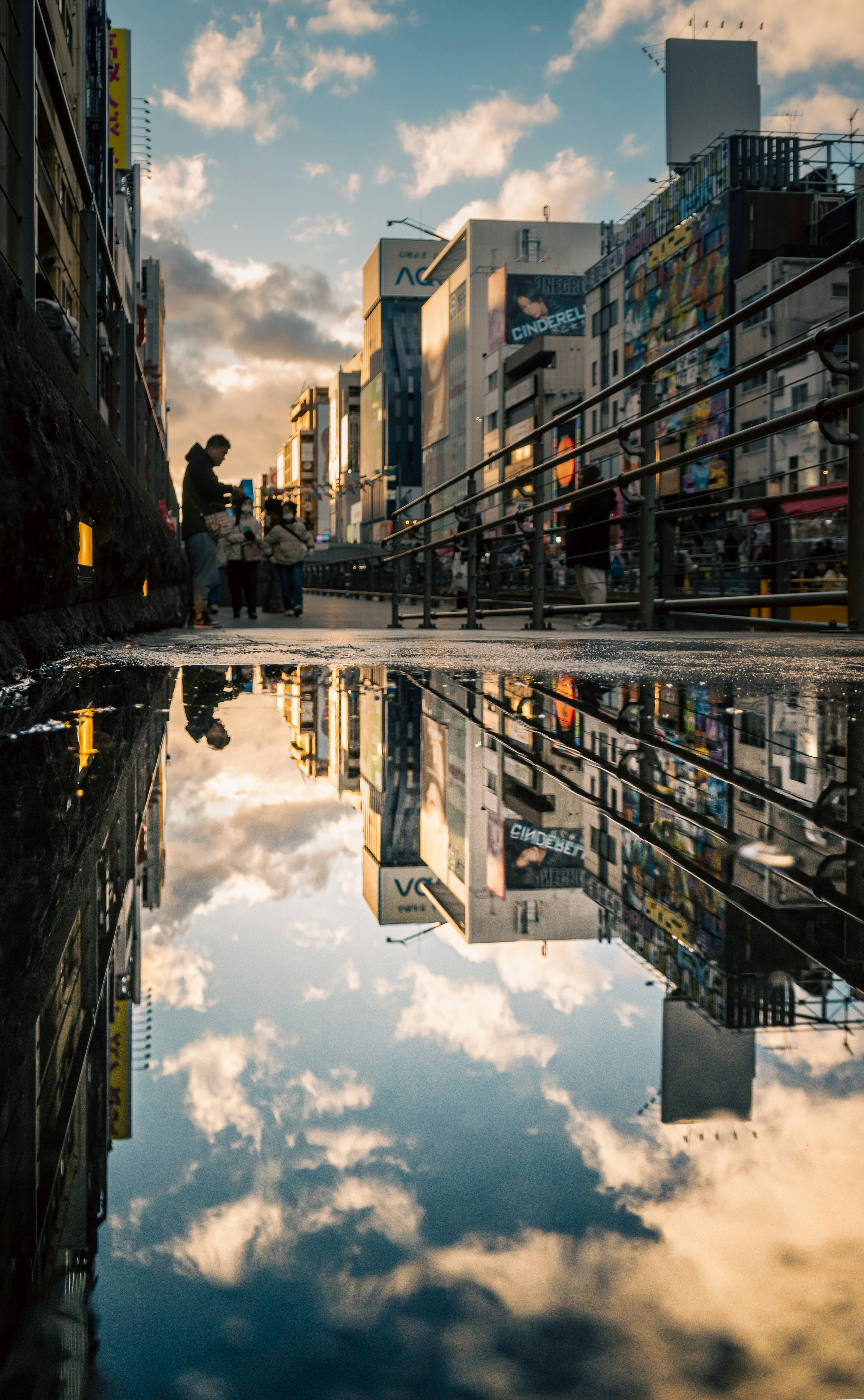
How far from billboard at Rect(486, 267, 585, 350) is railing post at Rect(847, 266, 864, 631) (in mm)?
65706

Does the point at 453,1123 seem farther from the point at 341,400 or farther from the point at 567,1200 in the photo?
the point at 341,400

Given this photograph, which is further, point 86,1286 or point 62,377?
point 62,377

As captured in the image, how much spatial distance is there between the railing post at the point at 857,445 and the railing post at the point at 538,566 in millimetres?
3441

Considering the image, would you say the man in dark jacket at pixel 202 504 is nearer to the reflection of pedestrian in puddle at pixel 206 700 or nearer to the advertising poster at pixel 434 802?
the reflection of pedestrian in puddle at pixel 206 700

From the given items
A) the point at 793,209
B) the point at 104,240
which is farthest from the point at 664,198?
the point at 104,240

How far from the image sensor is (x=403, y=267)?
104 m

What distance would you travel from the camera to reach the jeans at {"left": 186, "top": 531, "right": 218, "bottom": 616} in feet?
34.2

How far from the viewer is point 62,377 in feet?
13.6

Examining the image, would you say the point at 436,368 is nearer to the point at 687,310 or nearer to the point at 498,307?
the point at 498,307

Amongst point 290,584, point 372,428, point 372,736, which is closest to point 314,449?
point 372,428

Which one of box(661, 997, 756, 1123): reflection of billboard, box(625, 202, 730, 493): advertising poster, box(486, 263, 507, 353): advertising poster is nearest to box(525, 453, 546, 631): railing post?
box(661, 997, 756, 1123): reflection of billboard

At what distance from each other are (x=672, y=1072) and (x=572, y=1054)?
0.06m

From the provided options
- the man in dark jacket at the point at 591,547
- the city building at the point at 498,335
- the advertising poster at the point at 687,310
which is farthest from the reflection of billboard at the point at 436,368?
the man in dark jacket at the point at 591,547

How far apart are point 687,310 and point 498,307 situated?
91.6ft
